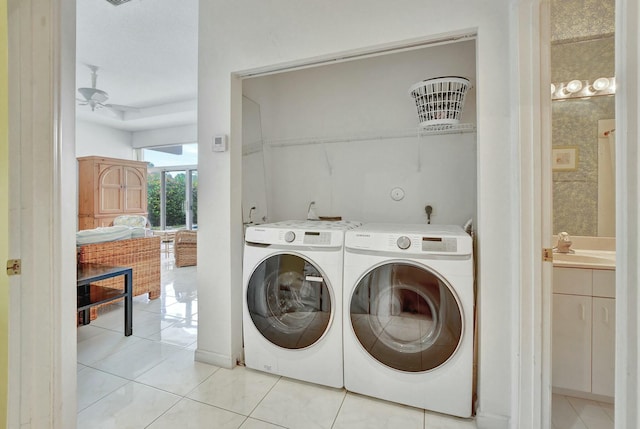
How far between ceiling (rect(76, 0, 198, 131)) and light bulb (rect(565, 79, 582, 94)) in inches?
112

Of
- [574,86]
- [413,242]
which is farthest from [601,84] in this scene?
[413,242]

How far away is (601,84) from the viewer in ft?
6.24

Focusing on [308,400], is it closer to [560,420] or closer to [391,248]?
[391,248]

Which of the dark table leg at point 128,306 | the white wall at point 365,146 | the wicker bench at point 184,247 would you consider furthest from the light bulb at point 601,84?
the wicker bench at point 184,247

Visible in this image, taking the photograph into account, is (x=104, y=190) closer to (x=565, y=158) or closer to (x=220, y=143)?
(x=220, y=143)

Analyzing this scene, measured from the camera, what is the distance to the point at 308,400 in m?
1.66

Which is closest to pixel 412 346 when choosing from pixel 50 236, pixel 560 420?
pixel 560 420

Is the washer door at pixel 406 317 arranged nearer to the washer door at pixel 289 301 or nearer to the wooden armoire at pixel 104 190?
the washer door at pixel 289 301

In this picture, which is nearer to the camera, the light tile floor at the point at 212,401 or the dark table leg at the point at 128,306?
the light tile floor at the point at 212,401

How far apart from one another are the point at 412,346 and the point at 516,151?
3.52 ft

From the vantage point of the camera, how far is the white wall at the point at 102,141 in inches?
227

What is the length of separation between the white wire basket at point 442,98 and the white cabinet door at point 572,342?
121 cm

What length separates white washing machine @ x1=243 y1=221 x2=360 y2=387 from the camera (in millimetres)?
1684

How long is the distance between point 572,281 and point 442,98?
1272mm
